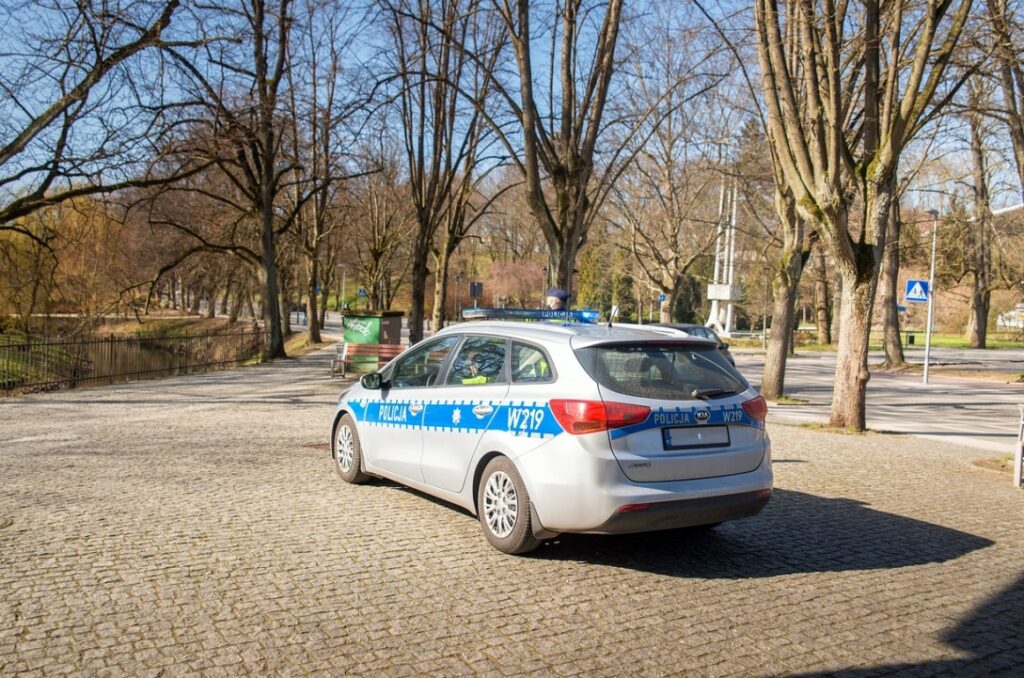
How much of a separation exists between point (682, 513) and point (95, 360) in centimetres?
1727

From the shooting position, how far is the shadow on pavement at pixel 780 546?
5.81 meters

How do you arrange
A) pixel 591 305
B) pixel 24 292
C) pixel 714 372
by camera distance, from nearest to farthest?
pixel 714 372 → pixel 24 292 → pixel 591 305

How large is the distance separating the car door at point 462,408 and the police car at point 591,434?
0.4 inches

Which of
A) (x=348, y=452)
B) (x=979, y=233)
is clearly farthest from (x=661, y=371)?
(x=979, y=233)

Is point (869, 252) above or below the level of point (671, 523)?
above

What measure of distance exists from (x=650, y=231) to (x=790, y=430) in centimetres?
2292

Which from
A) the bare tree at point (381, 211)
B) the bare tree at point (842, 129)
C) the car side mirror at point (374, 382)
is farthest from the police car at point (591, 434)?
the bare tree at point (381, 211)

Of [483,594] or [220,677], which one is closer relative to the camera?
[220,677]

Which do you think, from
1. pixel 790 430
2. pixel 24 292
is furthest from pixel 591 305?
pixel 790 430

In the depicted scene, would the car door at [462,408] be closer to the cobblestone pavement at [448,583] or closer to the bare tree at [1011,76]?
the cobblestone pavement at [448,583]

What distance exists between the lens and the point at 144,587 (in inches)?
192

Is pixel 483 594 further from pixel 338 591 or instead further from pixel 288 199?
pixel 288 199

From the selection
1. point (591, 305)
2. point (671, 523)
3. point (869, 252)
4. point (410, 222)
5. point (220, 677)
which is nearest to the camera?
point (220, 677)

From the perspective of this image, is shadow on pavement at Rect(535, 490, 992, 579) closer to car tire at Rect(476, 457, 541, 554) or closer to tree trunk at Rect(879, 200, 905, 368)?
car tire at Rect(476, 457, 541, 554)
